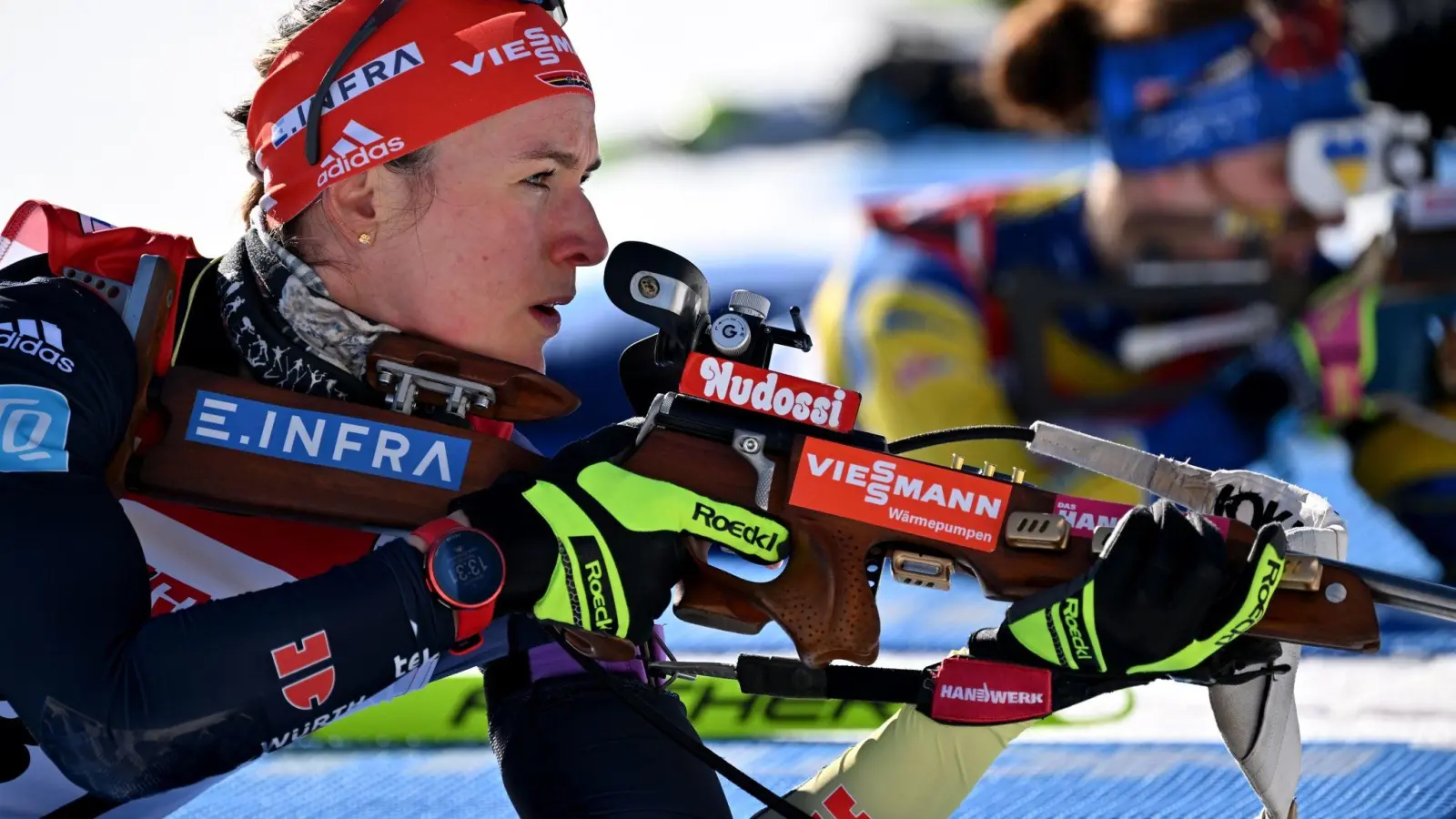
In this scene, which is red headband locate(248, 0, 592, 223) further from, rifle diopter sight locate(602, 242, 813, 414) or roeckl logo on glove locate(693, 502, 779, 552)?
roeckl logo on glove locate(693, 502, 779, 552)

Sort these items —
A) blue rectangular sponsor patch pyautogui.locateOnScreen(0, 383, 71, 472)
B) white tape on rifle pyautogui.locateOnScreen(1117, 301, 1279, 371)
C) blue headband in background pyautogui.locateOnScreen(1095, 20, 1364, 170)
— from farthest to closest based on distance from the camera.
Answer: white tape on rifle pyautogui.locateOnScreen(1117, 301, 1279, 371) → blue headband in background pyautogui.locateOnScreen(1095, 20, 1364, 170) → blue rectangular sponsor patch pyautogui.locateOnScreen(0, 383, 71, 472)

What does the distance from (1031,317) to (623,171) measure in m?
4.39

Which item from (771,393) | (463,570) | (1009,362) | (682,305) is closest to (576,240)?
(682,305)

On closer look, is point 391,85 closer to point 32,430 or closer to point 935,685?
point 32,430

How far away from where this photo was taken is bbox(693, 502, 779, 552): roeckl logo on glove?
1.56 meters

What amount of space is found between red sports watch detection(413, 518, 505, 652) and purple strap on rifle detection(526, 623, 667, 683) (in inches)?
18.0

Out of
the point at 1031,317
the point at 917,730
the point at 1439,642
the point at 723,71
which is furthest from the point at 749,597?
the point at 723,71

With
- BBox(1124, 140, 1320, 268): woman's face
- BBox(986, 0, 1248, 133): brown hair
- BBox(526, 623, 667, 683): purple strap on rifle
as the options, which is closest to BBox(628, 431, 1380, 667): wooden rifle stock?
BBox(526, 623, 667, 683): purple strap on rifle

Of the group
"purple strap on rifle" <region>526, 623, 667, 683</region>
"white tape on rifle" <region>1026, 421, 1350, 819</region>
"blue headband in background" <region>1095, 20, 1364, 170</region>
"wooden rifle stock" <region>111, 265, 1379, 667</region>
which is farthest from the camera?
"blue headband in background" <region>1095, 20, 1364, 170</region>

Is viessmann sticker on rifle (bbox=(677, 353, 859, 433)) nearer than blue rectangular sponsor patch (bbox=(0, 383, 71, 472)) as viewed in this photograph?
No

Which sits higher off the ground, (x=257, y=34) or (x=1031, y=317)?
(x=257, y=34)

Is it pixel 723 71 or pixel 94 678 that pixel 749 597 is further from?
pixel 723 71

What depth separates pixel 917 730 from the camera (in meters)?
1.80

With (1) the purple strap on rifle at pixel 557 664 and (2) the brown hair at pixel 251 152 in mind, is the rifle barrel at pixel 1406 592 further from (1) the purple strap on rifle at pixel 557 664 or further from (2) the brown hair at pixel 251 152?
(2) the brown hair at pixel 251 152
